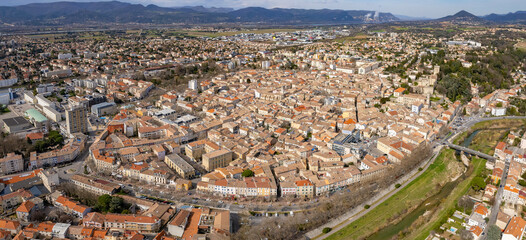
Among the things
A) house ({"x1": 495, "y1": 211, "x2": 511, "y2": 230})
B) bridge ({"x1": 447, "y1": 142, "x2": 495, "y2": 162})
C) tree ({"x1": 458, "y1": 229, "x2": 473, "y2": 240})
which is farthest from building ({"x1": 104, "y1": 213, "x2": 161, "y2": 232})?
bridge ({"x1": 447, "y1": 142, "x2": 495, "y2": 162})

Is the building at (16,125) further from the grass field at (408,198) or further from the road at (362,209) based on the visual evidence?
the grass field at (408,198)

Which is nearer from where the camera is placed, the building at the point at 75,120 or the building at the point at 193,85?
the building at the point at 75,120

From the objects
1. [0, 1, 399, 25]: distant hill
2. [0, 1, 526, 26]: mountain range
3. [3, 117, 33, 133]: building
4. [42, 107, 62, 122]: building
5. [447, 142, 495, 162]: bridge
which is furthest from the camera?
[0, 1, 399, 25]: distant hill

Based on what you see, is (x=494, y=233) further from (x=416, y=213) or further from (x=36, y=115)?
(x=36, y=115)

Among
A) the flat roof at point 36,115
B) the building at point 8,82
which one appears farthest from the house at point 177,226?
the building at point 8,82

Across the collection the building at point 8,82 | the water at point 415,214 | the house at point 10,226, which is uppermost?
the building at point 8,82

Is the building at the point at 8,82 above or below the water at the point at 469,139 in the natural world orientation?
above

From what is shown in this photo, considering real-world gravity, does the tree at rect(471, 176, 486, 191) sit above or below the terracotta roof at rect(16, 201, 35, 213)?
above

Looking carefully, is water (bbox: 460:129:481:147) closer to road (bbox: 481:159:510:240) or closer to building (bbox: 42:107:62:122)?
road (bbox: 481:159:510:240)
